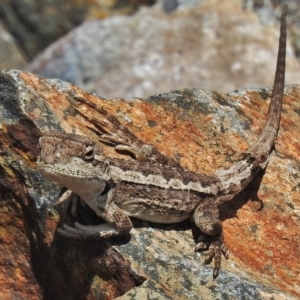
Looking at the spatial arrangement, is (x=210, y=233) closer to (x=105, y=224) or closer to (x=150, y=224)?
(x=150, y=224)

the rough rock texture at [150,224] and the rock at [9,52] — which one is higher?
the rock at [9,52]

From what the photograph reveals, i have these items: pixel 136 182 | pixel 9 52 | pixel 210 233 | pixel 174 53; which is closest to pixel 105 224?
pixel 136 182

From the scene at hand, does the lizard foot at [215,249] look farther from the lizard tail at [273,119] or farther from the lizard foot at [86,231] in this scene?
the lizard tail at [273,119]

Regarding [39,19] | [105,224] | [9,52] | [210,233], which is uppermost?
[39,19]

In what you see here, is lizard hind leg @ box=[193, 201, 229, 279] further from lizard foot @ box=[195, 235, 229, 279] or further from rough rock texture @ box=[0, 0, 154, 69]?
rough rock texture @ box=[0, 0, 154, 69]

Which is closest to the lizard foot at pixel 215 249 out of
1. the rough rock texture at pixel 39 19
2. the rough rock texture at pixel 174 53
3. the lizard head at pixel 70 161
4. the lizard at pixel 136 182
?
the lizard at pixel 136 182

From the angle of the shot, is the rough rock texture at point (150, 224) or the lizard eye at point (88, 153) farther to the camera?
the rough rock texture at point (150, 224)

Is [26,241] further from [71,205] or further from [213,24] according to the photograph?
[213,24]
